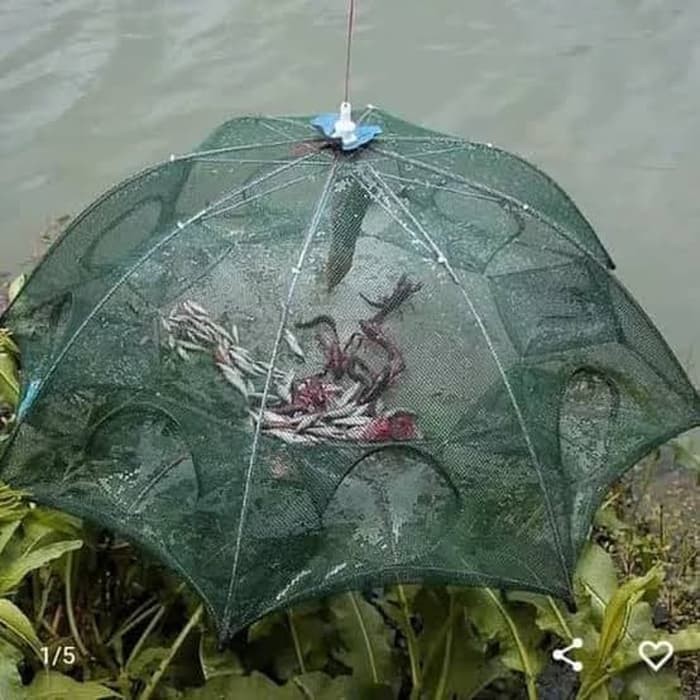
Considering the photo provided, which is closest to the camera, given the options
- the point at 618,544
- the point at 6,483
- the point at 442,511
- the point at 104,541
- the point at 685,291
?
the point at 442,511

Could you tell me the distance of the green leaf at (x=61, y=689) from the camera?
230 centimetres

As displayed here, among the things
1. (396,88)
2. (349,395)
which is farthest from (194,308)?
(396,88)

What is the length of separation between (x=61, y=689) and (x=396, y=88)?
3.26m

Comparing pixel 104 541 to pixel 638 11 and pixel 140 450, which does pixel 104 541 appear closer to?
pixel 140 450

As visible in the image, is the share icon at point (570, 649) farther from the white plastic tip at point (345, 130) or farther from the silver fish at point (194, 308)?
the white plastic tip at point (345, 130)

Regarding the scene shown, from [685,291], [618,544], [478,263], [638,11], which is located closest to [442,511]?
[478,263]

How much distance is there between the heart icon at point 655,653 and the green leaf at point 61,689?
2.99 ft

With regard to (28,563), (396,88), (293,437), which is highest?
(396,88)

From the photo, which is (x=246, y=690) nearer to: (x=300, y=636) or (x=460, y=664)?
(x=300, y=636)

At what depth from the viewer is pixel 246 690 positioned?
7.68 feet

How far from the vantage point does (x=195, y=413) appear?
236 cm

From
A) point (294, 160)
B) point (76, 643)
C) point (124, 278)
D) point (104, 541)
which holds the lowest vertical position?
point (76, 643)

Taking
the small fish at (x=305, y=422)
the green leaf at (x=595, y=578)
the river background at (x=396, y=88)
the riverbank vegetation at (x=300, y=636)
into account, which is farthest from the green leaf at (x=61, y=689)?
the river background at (x=396, y=88)

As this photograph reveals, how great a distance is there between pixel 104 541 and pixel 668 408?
1.14 meters
